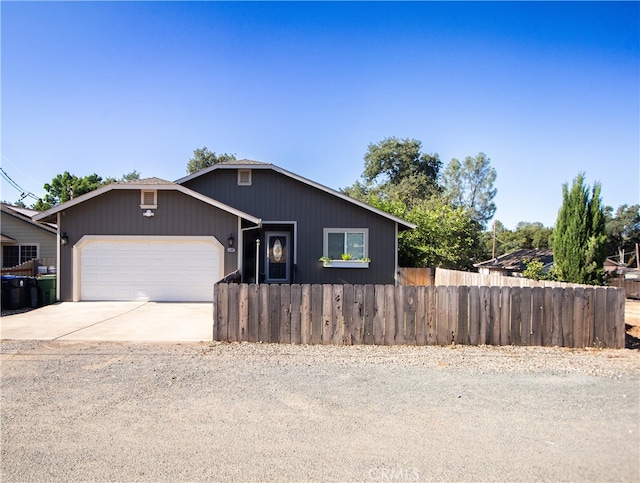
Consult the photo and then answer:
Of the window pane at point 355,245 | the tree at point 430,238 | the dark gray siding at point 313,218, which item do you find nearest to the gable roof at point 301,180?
the dark gray siding at point 313,218

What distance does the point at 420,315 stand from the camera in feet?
23.8

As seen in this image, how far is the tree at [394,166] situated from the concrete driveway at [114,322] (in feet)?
113

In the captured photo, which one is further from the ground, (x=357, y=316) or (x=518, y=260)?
(x=357, y=316)

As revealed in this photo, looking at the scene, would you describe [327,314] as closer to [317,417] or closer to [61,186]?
[317,417]

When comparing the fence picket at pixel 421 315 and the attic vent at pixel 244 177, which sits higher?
the attic vent at pixel 244 177

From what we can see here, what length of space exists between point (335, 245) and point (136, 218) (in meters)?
6.78

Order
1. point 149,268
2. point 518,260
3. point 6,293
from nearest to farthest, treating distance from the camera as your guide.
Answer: point 6,293 < point 149,268 < point 518,260

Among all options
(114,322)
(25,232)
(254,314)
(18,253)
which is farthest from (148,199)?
(18,253)

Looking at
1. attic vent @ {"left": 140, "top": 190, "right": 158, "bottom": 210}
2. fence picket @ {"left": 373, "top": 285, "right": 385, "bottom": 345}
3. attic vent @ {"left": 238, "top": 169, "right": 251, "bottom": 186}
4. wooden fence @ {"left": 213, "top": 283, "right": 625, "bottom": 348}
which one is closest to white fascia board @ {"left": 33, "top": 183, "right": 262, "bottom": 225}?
attic vent @ {"left": 140, "top": 190, "right": 158, "bottom": 210}

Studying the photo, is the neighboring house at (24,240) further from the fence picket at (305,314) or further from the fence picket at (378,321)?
the fence picket at (378,321)

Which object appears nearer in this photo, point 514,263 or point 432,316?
point 432,316

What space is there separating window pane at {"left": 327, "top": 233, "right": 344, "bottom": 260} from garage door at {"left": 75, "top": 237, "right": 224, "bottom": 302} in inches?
156

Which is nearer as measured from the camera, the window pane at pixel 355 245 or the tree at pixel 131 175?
the window pane at pixel 355 245

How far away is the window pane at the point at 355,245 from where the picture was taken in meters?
14.3
